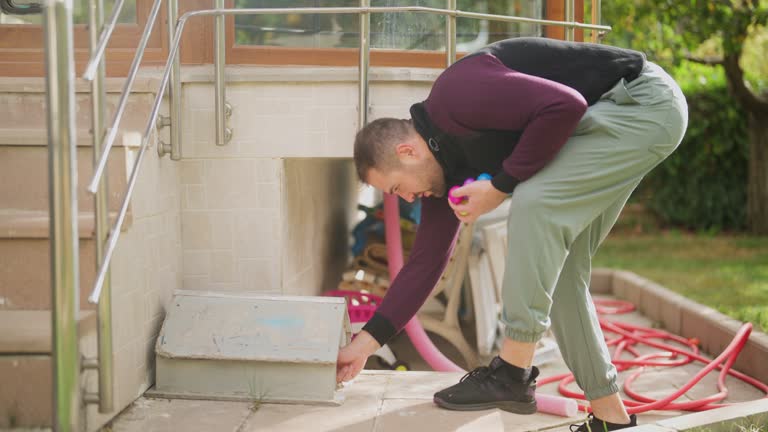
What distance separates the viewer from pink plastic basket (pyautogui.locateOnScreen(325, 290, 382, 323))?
3.78 meters

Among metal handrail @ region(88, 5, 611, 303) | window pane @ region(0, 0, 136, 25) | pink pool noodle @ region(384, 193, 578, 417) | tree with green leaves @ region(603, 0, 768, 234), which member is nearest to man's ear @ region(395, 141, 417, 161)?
metal handrail @ region(88, 5, 611, 303)

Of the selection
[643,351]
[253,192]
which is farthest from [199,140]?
[643,351]

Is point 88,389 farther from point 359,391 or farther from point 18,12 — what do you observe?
point 18,12

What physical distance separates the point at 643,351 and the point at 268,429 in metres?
2.29

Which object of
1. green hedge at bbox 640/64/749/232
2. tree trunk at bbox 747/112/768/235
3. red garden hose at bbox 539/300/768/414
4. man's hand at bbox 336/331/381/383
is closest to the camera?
man's hand at bbox 336/331/381/383

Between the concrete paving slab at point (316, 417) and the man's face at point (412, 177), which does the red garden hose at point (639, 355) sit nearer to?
the concrete paving slab at point (316, 417)

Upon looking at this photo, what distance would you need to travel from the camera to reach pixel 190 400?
107 inches

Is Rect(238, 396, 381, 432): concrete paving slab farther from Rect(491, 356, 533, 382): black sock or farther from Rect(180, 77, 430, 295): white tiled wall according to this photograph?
Rect(180, 77, 430, 295): white tiled wall

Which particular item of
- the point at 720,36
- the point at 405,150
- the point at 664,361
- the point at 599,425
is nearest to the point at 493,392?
the point at 599,425

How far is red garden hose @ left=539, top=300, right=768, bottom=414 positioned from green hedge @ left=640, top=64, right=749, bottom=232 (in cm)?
444

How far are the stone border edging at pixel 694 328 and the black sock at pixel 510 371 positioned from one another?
1.01ft

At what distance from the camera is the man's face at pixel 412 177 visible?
2334 millimetres

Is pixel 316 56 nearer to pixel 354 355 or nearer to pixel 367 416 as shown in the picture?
pixel 354 355

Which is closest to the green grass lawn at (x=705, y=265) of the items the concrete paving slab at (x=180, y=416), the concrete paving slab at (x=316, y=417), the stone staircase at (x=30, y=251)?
the concrete paving slab at (x=316, y=417)
